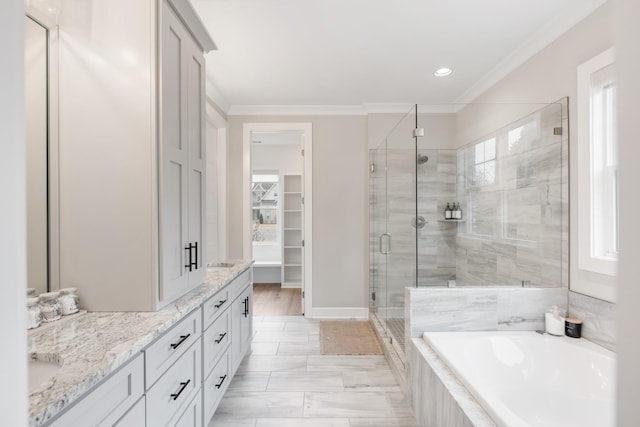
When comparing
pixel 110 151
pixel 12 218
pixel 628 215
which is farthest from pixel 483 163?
pixel 12 218

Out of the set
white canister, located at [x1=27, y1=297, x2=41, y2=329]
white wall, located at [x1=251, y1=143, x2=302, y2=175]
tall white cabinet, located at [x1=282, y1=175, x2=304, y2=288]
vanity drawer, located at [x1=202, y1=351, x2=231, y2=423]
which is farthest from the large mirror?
white wall, located at [x1=251, y1=143, x2=302, y2=175]

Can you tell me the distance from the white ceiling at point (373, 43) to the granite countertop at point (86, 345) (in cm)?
189

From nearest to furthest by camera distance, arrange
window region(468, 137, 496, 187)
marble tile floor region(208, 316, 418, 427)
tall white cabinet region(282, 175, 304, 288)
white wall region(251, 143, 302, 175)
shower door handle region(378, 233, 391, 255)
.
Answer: marble tile floor region(208, 316, 418, 427)
window region(468, 137, 496, 187)
shower door handle region(378, 233, 391, 255)
tall white cabinet region(282, 175, 304, 288)
white wall region(251, 143, 302, 175)

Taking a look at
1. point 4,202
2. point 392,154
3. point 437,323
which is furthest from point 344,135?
point 4,202

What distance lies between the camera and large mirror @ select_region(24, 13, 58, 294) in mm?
1304

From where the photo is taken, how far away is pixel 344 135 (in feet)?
12.7

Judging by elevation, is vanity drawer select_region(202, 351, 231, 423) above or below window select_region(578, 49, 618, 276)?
below

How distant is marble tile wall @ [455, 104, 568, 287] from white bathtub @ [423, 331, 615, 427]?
0.47 metres

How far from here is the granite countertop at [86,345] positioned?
77 cm

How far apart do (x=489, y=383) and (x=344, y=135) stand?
2946 millimetres

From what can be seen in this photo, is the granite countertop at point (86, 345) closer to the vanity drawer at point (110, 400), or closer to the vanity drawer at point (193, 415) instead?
the vanity drawer at point (110, 400)

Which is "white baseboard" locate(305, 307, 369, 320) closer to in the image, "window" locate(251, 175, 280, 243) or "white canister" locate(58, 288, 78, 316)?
"window" locate(251, 175, 280, 243)

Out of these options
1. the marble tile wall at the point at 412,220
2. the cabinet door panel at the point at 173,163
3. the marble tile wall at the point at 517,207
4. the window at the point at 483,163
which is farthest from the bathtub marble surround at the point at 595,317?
the cabinet door panel at the point at 173,163

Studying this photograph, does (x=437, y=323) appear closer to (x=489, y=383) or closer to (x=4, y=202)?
(x=489, y=383)
